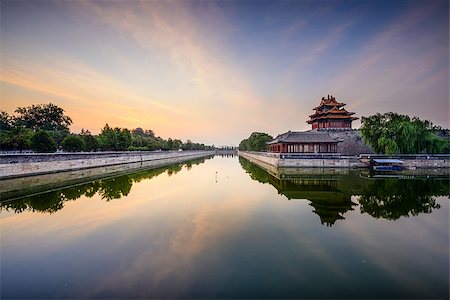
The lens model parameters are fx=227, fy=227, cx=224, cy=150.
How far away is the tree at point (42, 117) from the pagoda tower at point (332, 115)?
7838 cm

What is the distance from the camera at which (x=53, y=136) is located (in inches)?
2085

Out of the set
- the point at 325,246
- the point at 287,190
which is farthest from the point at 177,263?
the point at 287,190

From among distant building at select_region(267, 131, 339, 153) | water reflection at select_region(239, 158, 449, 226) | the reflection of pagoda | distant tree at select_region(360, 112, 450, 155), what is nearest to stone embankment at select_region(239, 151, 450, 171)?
distant tree at select_region(360, 112, 450, 155)

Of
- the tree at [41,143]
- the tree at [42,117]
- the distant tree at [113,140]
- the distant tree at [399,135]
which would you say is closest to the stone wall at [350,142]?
the distant tree at [399,135]

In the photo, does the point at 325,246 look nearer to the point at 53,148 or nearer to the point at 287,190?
the point at 287,190

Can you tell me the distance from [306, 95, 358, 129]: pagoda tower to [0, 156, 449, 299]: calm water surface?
40.5m

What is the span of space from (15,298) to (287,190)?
1511cm

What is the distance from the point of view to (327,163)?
3173 cm

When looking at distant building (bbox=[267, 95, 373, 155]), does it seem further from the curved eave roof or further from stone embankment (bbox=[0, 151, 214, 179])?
stone embankment (bbox=[0, 151, 214, 179])

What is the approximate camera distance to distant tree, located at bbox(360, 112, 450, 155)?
32.6 meters

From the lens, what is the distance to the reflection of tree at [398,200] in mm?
11078

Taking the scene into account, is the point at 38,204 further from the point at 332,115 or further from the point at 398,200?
the point at 332,115

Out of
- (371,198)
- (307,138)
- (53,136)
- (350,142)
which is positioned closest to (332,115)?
(350,142)

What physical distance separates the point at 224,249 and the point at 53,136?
2412 inches
